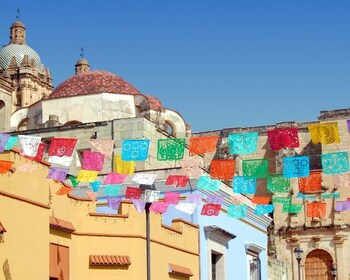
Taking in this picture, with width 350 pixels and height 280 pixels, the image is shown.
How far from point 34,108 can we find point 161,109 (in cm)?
479

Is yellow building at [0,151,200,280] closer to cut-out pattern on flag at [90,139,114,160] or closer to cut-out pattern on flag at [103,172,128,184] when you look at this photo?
cut-out pattern on flag at [103,172,128,184]

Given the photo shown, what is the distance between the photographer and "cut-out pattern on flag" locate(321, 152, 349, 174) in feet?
61.3

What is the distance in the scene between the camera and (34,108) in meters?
30.4

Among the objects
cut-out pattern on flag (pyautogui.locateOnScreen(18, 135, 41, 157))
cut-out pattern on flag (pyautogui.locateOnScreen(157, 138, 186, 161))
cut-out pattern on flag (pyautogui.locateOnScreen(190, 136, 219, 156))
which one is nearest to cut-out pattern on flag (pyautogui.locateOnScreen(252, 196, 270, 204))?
cut-out pattern on flag (pyautogui.locateOnScreen(157, 138, 186, 161))

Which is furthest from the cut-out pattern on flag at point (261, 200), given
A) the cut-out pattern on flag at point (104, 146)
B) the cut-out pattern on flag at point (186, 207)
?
the cut-out pattern on flag at point (104, 146)

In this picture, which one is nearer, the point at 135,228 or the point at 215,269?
the point at 135,228

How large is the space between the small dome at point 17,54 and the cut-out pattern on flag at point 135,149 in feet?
157

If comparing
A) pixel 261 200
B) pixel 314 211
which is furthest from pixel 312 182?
pixel 314 211

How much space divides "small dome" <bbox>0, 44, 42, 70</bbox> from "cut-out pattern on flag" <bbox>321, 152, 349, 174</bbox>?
4883 centimetres

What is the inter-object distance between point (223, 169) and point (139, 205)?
3.13m

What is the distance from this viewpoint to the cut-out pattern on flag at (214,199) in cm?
2204

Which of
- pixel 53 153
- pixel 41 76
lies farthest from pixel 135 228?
pixel 41 76

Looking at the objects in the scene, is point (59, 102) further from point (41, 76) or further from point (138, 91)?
point (41, 76)

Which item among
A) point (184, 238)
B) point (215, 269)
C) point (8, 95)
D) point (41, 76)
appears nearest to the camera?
point (184, 238)
